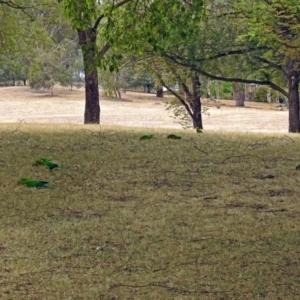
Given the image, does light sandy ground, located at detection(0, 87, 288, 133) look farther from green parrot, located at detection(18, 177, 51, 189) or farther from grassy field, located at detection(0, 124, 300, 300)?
green parrot, located at detection(18, 177, 51, 189)

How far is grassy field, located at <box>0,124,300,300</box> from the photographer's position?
4.62 meters

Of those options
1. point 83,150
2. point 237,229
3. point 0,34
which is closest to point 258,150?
point 83,150

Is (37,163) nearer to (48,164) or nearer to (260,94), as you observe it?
(48,164)

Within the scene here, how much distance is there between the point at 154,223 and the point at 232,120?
33274 mm

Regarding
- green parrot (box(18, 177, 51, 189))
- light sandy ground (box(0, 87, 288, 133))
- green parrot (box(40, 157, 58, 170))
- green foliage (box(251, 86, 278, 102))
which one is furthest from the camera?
green foliage (box(251, 86, 278, 102))

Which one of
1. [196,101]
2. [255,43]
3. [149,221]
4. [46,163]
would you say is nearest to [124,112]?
[196,101]

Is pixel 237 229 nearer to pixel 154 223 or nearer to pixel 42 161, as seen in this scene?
pixel 154 223

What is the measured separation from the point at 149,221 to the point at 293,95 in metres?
13.7

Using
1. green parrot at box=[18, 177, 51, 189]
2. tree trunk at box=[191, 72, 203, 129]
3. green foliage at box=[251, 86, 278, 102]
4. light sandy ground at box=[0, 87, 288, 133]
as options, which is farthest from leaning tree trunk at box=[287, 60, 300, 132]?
green foliage at box=[251, 86, 278, 102]

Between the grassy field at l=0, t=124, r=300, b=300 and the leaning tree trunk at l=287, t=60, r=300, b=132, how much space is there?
9059 millimetres

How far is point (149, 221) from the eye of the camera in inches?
242

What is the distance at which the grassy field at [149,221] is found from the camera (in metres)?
4.62

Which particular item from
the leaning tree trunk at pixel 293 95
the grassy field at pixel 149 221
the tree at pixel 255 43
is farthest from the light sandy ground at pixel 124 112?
the grassy field at pixel 149 221

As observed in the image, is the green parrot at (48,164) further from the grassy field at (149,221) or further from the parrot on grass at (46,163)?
the grassy field at (149,221)
